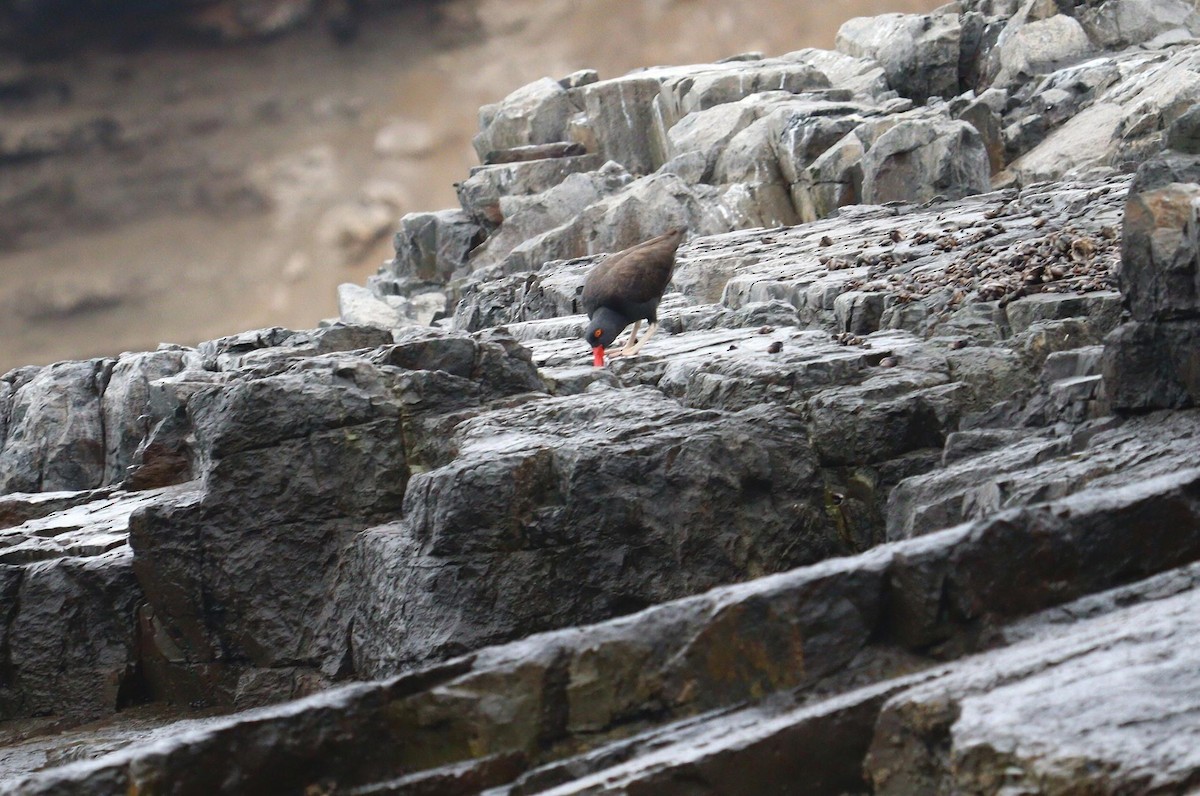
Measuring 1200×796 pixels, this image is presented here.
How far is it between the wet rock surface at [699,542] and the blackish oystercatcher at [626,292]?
437 millimetres

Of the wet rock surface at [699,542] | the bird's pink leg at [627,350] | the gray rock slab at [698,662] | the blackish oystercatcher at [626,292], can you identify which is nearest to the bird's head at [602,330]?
the blackish oystercatcher at [626,292]

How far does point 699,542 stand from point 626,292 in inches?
156

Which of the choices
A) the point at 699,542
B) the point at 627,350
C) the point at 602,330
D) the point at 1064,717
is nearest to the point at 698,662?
the point at 1064,717

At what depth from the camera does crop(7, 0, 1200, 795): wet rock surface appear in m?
4.29

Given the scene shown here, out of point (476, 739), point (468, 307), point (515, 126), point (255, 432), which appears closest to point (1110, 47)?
point (515, 126)

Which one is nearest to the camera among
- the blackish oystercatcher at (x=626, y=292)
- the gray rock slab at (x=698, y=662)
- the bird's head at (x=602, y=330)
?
the gray rock slab at (x=698, y=662)

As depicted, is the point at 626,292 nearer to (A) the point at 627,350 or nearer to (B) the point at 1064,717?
(A) the point at 627,350

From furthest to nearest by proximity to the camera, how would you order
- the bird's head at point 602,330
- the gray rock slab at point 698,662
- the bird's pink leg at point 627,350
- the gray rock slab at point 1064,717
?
the bird's pink leg at point 627,350
the bird's head at point 602,330
the gray rock slab at point 698,662
the gray rock slab at point 1064,717

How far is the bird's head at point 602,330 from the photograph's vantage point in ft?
37.3

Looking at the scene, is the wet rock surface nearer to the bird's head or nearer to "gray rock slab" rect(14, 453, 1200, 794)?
"gray rock slab" rect(14, 453, 1200, 794)

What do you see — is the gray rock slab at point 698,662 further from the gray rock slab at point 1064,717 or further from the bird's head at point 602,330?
the bird's head at point 602,330

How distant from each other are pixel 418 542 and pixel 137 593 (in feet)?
10.4

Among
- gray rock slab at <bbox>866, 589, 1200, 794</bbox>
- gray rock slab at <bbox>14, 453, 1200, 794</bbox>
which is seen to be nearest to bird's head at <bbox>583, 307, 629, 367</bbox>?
gray rock slab at <bbox>14, 453, 1200, 794</bbox>

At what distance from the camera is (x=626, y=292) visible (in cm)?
1169
